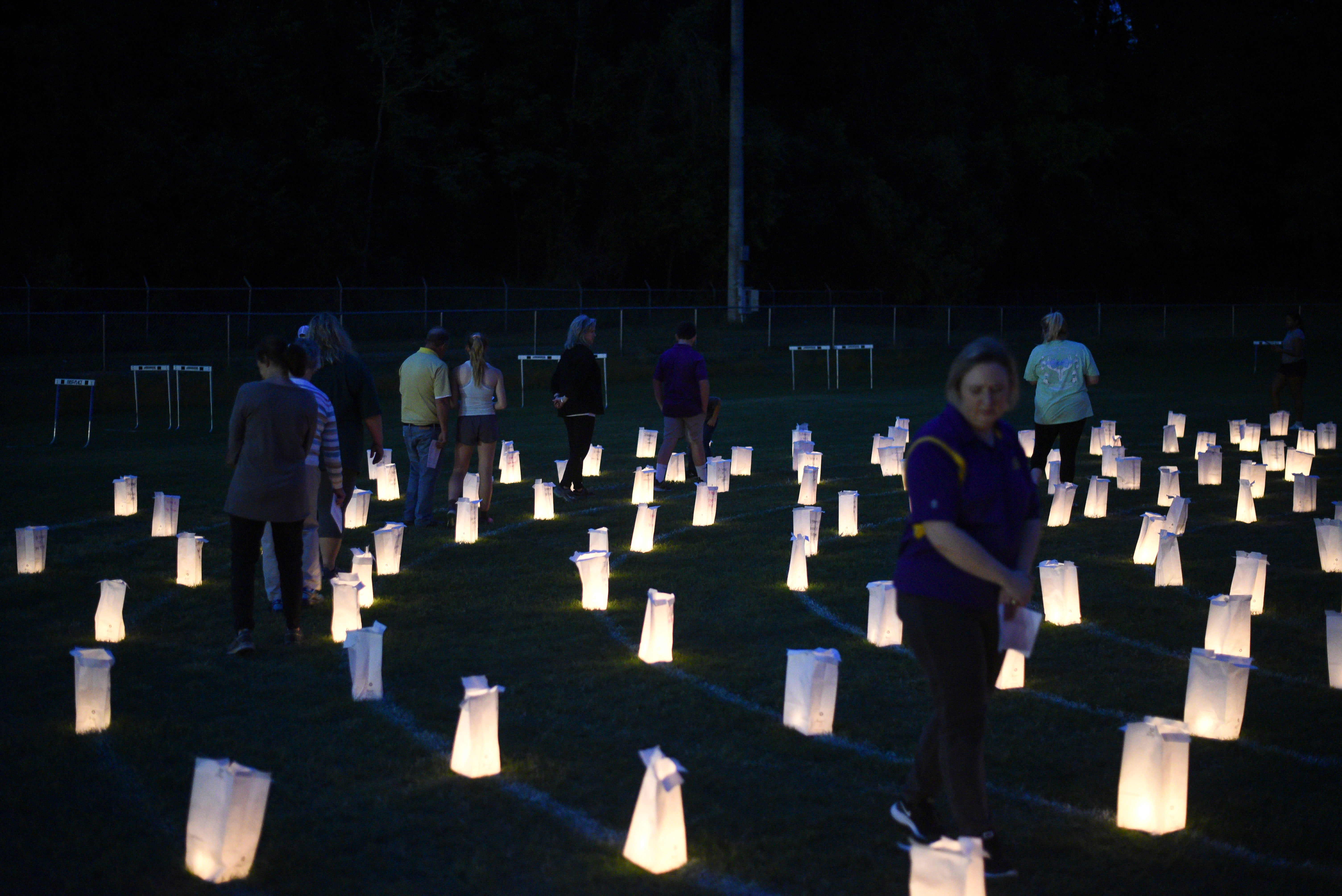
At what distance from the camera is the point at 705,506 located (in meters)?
12.4

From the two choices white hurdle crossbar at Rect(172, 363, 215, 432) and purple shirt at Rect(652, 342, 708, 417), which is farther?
white hurdle crossbar at Rect(172, 363, 215, 432)

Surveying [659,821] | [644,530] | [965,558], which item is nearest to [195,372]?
[644,530]

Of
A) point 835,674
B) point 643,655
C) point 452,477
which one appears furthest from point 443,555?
point 835,674

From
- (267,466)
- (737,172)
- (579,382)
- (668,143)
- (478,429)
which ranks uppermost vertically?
(668,143)

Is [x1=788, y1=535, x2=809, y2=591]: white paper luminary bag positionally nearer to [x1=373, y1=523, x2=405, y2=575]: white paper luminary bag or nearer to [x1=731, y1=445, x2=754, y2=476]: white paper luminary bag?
[x1=373, y1=523, x2=405, y2=575]: white paper luminary bag

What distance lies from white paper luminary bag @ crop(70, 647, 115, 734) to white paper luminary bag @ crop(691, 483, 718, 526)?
6.73 meters

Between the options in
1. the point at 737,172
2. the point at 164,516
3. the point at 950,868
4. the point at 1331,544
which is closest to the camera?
the point at 950,868

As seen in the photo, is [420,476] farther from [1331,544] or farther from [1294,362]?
[1294,362]

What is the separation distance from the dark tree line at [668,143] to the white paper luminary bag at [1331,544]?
3393 centimetres

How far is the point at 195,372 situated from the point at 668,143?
27.2m

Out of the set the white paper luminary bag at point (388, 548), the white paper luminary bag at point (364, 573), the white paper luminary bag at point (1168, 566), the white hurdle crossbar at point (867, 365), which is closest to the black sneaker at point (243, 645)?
the white paper luminary bag at point (364, 573)

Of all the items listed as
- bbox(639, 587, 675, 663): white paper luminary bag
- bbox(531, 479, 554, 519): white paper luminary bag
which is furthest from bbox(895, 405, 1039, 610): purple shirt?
bbox(531, 479, 554, 519): white paper luminary bag

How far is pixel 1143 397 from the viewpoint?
2834 centimetres

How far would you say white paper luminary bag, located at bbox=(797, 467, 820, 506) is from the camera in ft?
43.3
